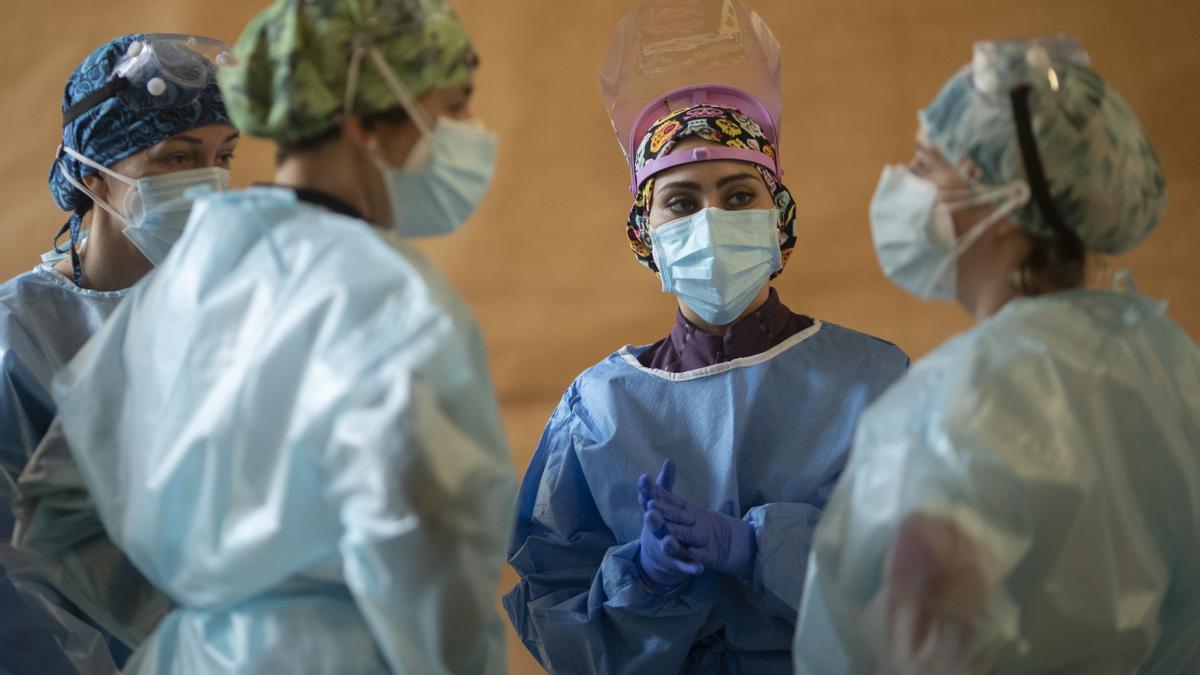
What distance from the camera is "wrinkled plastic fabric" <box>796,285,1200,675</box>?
1461mm

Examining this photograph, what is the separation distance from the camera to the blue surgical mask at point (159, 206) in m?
2.30

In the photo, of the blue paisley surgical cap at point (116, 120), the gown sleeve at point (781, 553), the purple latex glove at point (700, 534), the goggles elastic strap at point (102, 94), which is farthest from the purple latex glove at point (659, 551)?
the goggles elastic strap at point (102, 94)

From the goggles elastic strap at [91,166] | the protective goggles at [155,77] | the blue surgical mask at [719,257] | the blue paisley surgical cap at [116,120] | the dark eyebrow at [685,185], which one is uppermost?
the protective goggles at [155,77]

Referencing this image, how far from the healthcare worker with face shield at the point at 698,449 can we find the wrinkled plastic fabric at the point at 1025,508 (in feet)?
1.74

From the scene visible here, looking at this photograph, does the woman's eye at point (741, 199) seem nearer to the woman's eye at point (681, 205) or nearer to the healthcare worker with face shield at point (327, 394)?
the woman's eye at point (681, 205)

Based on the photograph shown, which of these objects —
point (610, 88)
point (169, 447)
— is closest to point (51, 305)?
point (169, 447)

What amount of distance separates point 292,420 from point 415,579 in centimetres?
24

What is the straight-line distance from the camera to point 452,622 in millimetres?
1470

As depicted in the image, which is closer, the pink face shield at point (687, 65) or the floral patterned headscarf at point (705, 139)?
the floral patterned headscarf at point (705, 139)

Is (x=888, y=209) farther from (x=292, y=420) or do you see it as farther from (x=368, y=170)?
(x=292, y=420)

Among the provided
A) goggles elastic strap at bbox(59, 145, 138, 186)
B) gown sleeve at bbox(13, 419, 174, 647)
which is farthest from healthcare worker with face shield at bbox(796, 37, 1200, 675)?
goggles elastic strap at bbox(59, 145, 138, 186)

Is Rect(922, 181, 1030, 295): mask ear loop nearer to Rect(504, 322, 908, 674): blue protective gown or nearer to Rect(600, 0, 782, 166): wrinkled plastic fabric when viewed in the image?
Rect(504, 322, 908, 674): blue protective gown

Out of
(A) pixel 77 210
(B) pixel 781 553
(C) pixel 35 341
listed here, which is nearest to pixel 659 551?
(B) pixel 781 553

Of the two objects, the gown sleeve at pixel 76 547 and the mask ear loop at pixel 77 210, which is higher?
the mask ear loop at pixel 77 210
